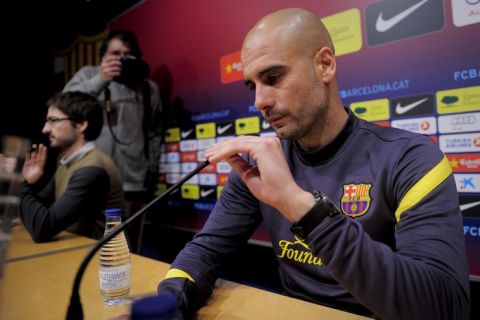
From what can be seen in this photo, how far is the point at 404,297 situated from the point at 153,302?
473mm

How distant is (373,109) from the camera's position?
1.63 m

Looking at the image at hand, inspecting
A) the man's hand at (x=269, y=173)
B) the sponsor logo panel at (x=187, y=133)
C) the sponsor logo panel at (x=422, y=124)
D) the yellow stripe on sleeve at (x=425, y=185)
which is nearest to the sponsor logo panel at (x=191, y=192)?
the sponsor logo panel at (x=187, y=133)

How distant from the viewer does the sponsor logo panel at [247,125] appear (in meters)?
2.09

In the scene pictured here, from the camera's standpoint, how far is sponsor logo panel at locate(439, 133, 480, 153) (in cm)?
132

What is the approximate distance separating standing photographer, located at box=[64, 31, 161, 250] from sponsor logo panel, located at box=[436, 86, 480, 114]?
1979 mm

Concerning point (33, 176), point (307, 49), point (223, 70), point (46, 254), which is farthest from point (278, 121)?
point (33, 176)

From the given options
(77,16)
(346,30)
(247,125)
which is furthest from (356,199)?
(77,16)

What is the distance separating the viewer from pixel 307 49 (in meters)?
1.00

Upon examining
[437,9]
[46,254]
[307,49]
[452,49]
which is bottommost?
[46,254]

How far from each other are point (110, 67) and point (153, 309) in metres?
2.41

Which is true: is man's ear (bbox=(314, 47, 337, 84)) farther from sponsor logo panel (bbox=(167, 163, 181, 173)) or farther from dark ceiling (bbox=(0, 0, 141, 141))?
dark ceiling (bbox=(0, 0, 141, 141))

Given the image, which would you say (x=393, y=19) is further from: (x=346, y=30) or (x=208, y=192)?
(x=208, y=192)

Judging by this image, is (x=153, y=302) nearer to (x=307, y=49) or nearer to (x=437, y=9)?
(x=307, y=49)

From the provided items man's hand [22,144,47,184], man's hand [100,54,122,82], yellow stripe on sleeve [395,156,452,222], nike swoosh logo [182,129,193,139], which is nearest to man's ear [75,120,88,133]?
man's hand [22,144,47,184]
